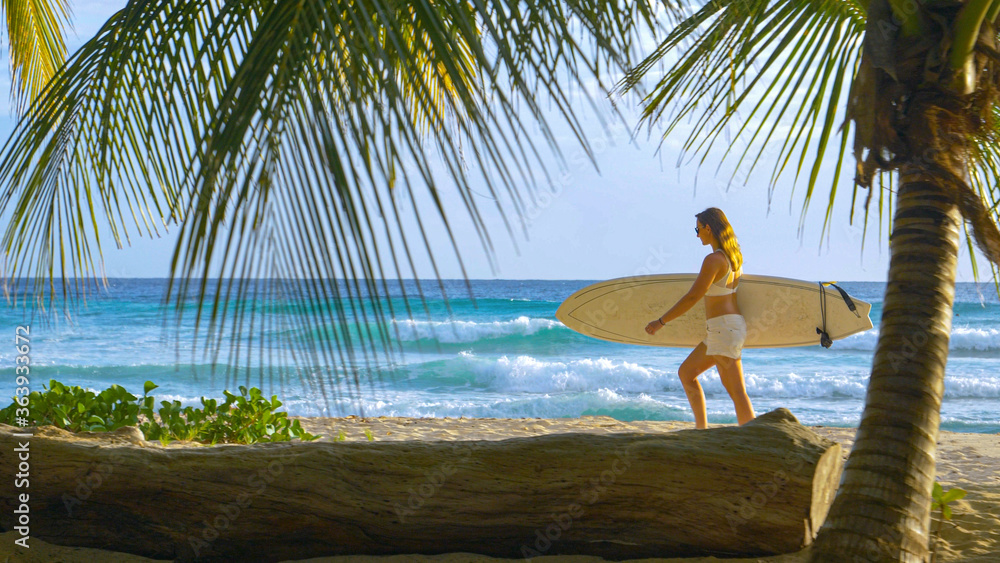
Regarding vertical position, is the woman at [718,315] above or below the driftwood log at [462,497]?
above

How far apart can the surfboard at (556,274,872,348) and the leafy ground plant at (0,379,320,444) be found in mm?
3189

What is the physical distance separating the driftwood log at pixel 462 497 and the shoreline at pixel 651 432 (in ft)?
0.13

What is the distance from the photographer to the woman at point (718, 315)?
3996 millimetres

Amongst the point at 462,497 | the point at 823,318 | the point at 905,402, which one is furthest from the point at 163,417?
the point at 823,318

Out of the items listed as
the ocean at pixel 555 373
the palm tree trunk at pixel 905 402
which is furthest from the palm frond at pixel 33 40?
the palm tree trunk at pixel 905 402

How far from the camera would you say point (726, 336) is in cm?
404

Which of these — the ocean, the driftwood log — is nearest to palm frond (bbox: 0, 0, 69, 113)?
the ocean

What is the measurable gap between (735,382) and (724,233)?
928mm

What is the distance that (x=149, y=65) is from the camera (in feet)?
3.70

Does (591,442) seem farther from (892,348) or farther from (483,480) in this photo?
(892,348)

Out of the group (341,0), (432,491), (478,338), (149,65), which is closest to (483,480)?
(432,491)

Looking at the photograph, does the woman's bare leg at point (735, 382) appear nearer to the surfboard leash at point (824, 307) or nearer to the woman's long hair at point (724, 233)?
the woman's long hair at point (724, 233)

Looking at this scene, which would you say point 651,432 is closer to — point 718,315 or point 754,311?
point 718,315

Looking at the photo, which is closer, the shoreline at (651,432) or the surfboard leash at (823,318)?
the shoreline at (651,432)
